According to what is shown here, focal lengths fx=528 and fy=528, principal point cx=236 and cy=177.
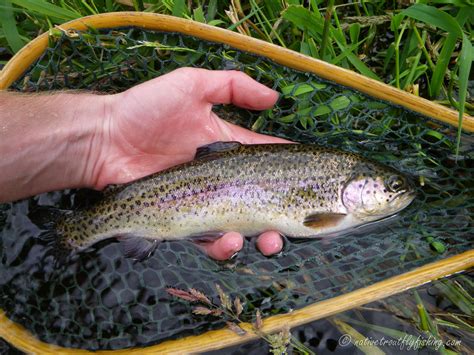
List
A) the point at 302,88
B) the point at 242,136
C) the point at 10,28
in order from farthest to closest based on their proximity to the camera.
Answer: the point at 10,28 < the point at 242,136 < the point at 302,88

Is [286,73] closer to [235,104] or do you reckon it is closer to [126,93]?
[235,104]

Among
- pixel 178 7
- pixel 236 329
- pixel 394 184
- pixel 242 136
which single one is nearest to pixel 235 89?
pixel 242 136

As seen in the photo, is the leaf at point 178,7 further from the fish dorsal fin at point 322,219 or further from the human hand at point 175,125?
the fish dorsal fin at point 322,219

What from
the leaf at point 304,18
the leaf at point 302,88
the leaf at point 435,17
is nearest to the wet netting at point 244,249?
the leaf at point 302,88

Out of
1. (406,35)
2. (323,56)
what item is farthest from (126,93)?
(406,35)

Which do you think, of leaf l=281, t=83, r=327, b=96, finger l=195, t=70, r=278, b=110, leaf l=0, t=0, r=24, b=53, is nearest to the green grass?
leaf l=0, t=0, r=24, b=53

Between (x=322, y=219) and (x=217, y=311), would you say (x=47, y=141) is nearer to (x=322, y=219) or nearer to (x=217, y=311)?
(x=217, y=311)
